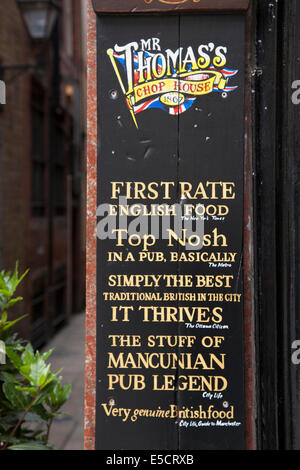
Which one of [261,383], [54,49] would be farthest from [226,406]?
[54,49]

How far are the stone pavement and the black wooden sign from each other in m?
0.78

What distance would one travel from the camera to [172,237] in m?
2.99

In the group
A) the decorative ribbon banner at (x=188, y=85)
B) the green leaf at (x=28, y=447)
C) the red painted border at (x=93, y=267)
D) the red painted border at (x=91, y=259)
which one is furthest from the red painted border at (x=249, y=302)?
the green leaf at (x=28, y=447)

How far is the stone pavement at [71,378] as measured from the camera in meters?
7.16

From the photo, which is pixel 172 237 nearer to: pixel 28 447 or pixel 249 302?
pixel 249 302

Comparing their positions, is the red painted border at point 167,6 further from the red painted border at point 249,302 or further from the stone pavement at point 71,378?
the stone pavement at point 71,378

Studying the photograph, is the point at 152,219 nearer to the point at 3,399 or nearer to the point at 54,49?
the point at 3,399

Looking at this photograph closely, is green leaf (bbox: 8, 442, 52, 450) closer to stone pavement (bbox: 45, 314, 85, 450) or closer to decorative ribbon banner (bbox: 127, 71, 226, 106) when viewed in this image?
stone pavement (bbox: 45, 314, 85, 450)

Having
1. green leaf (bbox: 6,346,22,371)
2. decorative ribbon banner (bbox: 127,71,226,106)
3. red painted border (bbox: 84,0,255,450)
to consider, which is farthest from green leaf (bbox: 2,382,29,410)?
decorative ribbon banner (bbox: 127,71,226,106)

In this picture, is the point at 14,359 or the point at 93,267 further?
the point at 93,267

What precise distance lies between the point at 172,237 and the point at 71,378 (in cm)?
769

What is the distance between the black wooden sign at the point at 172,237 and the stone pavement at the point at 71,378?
30.9 inches

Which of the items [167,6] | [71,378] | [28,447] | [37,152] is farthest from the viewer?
[37,152]

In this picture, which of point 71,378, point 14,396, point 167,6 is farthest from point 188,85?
point 71,378
